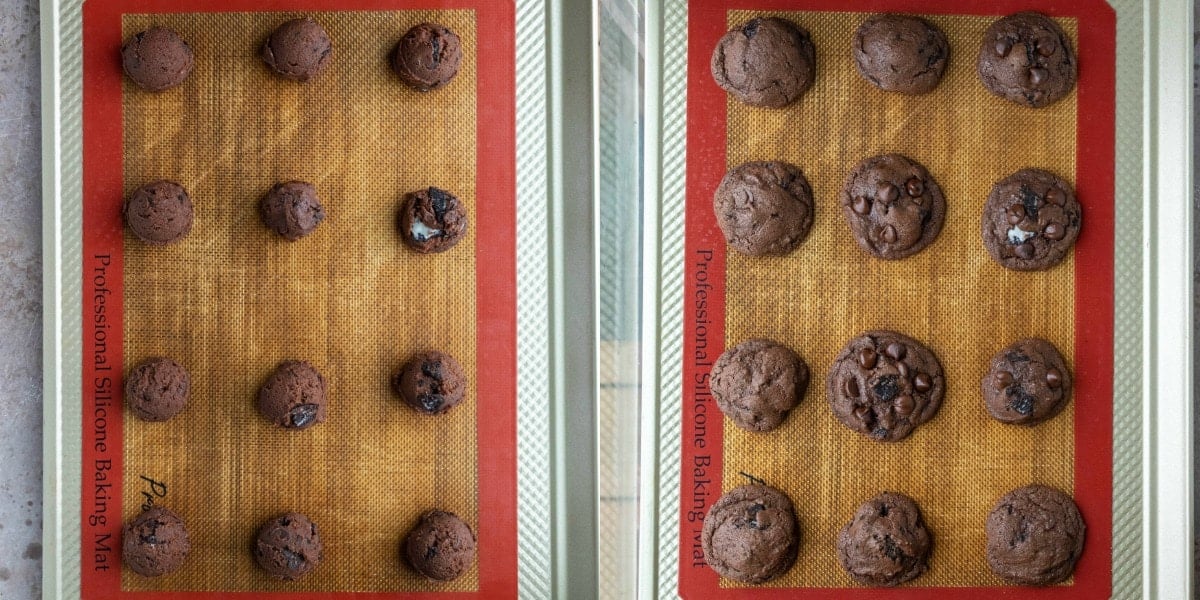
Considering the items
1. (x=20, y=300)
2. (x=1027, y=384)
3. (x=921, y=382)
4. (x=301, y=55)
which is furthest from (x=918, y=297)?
(x=20, y=300)

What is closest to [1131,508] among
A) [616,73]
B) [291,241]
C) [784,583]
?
[784,583]

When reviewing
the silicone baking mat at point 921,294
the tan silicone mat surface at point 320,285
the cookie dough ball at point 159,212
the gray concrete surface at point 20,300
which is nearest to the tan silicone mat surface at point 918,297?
the silicone baking mat at point 921,294

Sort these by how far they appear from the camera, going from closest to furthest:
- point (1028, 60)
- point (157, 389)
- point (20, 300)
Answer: point (1028, 60)
point (157, 389)
point (20, 300)

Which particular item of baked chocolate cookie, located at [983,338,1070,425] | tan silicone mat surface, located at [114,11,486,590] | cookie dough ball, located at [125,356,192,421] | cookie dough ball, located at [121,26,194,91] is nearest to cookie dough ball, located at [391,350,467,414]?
tan silicone mat surface, located at [114,11,486,590]

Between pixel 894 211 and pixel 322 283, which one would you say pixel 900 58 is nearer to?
pixel 894 211

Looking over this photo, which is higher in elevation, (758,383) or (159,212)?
(159,212)

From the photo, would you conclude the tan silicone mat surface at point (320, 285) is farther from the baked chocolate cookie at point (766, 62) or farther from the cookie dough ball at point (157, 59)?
the baked chocolate cookie at point (766, 62)

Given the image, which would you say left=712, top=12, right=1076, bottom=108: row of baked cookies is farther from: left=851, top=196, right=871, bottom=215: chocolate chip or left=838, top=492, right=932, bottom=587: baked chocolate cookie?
left=838, top=492, right=932, bottom=587: baked chocolate cookie
